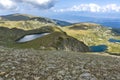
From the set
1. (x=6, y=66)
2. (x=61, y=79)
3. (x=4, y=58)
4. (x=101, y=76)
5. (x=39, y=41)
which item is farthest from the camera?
(x=39, y=41)

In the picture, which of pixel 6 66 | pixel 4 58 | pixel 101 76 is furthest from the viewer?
pixel 4 58

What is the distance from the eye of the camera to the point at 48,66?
68.4 ft

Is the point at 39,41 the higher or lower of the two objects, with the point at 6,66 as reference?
lower

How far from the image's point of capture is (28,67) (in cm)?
2014

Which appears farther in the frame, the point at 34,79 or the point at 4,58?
the point at 4,58

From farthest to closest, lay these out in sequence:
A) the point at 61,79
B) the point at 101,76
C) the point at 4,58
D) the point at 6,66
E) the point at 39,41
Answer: the point at 39,41 → the point at 4,58 → the point at 6,66 → the point at 101,76 → the point at 61,79

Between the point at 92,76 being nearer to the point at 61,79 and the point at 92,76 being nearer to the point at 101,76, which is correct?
the point at 101,76

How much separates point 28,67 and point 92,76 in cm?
503

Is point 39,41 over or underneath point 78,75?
underneath

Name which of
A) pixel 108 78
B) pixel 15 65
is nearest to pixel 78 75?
pixel 108 78

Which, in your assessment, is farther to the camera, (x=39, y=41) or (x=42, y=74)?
(x=39, y=41)

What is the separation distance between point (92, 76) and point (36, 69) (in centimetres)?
421

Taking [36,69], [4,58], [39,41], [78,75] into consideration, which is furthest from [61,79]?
[39,41]

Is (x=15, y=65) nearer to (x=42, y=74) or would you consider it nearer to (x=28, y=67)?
(x=28, y=67)
